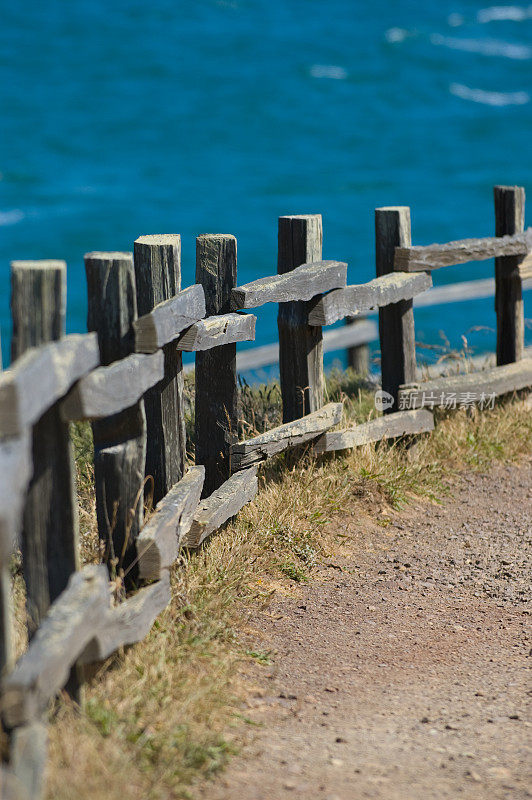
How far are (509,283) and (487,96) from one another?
78.6 ft

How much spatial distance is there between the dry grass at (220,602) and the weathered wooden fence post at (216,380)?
0.37 m

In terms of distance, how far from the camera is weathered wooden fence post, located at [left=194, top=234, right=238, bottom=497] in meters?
4.93

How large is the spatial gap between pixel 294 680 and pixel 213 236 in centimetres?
248

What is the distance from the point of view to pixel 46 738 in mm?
2637

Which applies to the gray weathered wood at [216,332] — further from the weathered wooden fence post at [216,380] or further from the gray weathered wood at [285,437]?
the gray weathered wood at [285,437]

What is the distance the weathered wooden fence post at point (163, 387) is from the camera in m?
4.18

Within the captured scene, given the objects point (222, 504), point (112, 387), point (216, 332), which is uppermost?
point (216, 332)

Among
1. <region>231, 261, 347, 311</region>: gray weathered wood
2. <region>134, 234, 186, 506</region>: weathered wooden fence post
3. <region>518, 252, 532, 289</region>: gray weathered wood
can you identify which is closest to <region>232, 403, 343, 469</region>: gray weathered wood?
<region>134, 234, 186, 506</region>: weathered wooden fence post

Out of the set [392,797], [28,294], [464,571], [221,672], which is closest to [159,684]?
[221,672]

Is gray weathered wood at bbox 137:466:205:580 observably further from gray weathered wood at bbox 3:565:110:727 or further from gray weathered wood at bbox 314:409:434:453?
gray weathered wood at bbox 314:409:434:453

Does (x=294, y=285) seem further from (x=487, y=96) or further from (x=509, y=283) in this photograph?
(x=487, y=96)

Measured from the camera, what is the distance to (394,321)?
6629 millimetres
